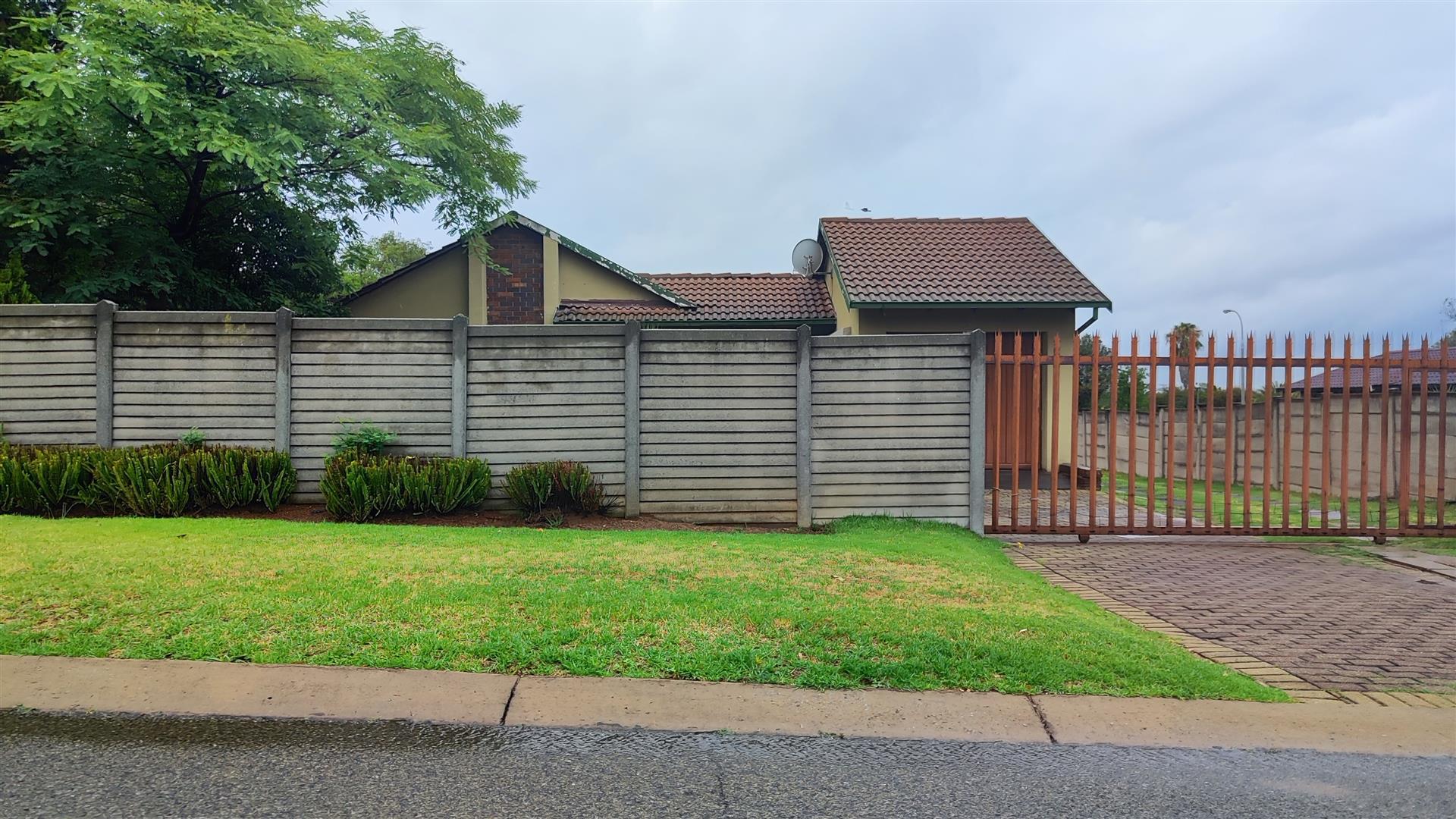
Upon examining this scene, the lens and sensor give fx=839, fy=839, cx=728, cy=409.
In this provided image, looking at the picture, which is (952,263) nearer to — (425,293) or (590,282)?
(590,282)

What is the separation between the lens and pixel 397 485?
321 inches

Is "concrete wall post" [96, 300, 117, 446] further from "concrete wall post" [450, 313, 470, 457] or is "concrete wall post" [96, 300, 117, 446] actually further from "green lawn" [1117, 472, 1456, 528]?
"green lawn" [1117, 472, 1456, 528]

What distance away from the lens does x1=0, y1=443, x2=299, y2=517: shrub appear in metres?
7.79

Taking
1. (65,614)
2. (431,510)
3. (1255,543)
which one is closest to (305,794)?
(65,614)

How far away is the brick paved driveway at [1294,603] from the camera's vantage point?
495cm

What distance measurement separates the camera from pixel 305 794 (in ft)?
10.0

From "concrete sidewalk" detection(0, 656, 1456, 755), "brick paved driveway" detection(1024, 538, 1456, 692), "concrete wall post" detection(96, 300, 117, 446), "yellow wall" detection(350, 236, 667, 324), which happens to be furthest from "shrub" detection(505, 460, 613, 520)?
"yellow wall" detection(350, 236, 667, 324)

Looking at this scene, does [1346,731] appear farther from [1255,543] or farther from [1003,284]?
[1003,284]

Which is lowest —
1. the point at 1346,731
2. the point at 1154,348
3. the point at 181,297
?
the point at 1346,731

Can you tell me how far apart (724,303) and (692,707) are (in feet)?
44.5

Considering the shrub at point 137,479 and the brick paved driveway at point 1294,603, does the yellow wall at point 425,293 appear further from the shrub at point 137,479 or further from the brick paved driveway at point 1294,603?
the brick paved driveway at point 1294,603

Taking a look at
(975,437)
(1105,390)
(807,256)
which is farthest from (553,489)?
(1105,390)

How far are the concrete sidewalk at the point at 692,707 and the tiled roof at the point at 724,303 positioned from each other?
38.7ft

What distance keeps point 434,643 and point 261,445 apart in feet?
18.1
